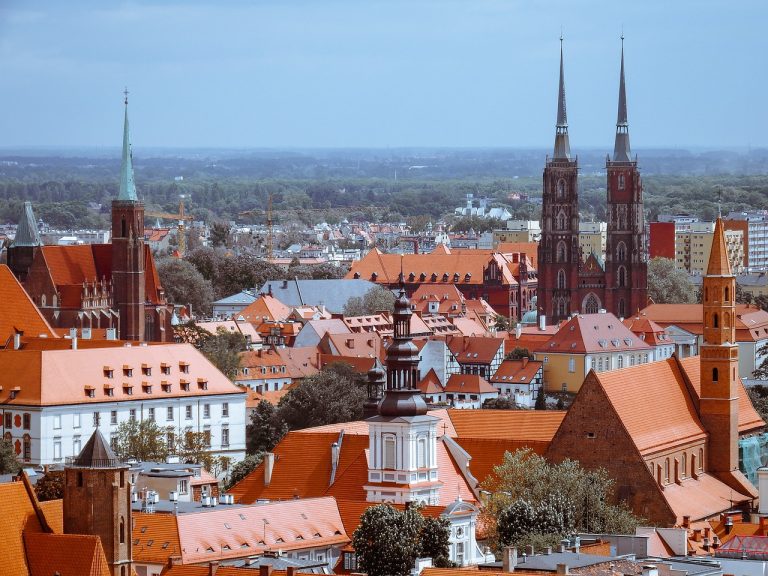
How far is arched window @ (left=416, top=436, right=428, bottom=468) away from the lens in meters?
67.6

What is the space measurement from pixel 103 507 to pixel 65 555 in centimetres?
182

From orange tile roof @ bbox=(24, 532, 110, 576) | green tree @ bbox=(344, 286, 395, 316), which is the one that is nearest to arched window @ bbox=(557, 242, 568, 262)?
green tree @ bbox=(344, 286, 395, 316)

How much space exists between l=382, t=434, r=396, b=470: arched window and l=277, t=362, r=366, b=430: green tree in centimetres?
2706

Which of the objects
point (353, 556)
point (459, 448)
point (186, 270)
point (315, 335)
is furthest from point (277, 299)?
point (353, 556)

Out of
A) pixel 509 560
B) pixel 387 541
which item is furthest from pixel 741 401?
pixel 509 560

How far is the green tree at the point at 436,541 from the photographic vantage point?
56.9 metres

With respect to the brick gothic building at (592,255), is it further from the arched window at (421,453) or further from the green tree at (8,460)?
the arched window at (421,453)

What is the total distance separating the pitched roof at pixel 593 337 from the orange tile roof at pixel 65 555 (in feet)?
267

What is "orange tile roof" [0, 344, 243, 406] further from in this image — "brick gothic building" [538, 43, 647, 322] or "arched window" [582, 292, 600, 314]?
"arched window" [582, 292, 600, 314]

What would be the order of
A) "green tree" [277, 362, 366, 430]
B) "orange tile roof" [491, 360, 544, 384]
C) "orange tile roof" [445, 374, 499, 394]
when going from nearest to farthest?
1. "green tree" [277, 362, 366, 430]
2. "orange tile roof" [445, 374, 499, 394]
3. "orange tile roof" [491, 360, 544, 384]

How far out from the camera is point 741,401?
82938mm

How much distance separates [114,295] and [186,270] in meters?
51.5

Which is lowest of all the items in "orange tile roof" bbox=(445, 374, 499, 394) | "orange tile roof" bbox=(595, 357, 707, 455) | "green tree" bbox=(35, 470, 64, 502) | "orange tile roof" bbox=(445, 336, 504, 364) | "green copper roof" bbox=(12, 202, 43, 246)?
"orange tile roof" bbox=(445, 374, 499, 394)

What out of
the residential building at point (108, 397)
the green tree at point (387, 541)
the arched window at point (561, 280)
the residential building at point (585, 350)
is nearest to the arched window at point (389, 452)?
the green tree at point (387, 541)
